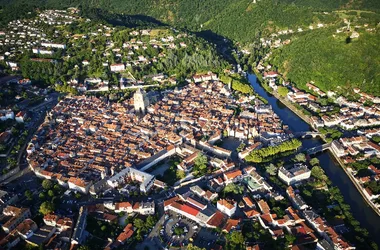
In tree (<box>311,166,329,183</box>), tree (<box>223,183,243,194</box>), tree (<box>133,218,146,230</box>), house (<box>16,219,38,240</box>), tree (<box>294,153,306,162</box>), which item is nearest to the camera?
house (<box>16,219,38,240</box>)

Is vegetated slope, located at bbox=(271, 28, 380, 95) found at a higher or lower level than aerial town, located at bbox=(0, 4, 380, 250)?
higher

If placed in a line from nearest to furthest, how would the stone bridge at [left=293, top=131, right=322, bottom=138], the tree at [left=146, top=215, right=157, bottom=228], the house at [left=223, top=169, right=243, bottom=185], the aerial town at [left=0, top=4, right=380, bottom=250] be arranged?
the aerial town at [left=0, top=4, right=380, bottom=250] < the tree at [left=146, top=215, right=157, bottom=228] < the house at [left=223, top=169, right=243, bottom=185] < the stone bridge at [left=293, top=131, right=322, bottom=138]

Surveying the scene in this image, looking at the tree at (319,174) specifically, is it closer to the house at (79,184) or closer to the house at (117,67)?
the house at (79,184)

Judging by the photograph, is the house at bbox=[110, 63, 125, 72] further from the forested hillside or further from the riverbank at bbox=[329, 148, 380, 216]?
the riverbank at bbox=[329, 148, 380, 216]

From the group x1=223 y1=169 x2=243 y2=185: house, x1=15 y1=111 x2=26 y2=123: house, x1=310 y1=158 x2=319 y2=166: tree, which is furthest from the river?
x1=15 y1=111 x2=26 y2=123: house

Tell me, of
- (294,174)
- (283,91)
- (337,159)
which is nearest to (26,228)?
(294,174)

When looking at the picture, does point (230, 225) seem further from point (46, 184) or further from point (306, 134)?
point (306, 134)

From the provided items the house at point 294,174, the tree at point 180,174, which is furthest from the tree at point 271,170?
the tree at point 180,174
